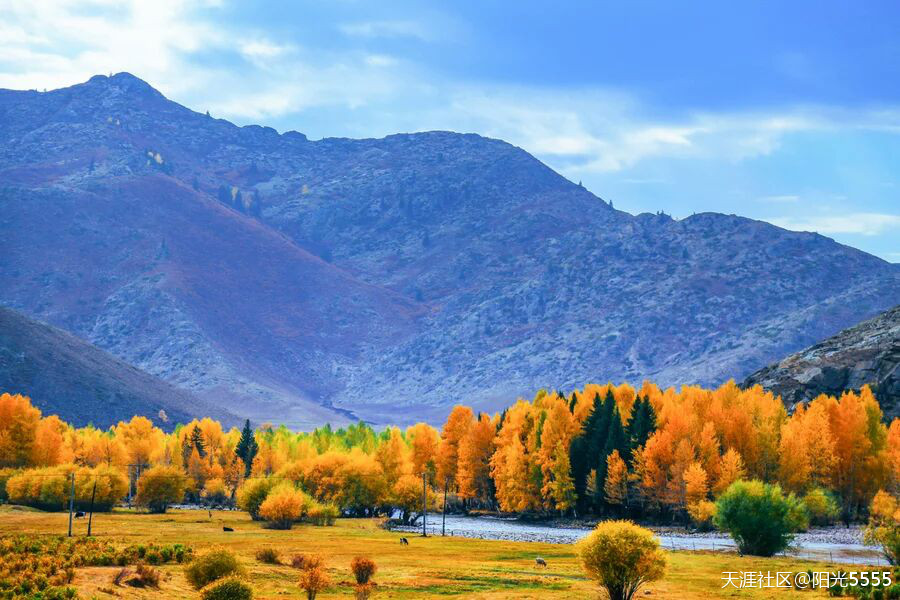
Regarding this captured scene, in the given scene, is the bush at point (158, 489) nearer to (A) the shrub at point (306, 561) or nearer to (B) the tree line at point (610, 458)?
(B) the tree line at point (610, 458)

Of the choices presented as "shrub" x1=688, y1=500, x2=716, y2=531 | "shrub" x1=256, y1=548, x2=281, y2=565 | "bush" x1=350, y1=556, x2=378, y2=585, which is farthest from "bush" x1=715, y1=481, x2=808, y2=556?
"shrub" x1=256, y1=548, x2=281, y2=565

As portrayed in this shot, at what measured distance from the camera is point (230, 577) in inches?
2397

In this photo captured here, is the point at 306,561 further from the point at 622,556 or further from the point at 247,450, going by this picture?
the point at 247,450

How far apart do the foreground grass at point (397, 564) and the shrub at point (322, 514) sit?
91.5 inches

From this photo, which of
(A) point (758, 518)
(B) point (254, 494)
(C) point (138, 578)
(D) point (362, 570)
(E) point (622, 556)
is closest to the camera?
(E) point (622, 556)

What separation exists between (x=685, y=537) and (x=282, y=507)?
4964cm

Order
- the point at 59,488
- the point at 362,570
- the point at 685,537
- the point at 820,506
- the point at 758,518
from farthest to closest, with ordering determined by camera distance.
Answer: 1. the point at 59,488
2. the point at 820,506
3. the point at 685,537
4. the point at 758,518
5. the point at 362,570

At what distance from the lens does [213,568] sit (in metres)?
66.1

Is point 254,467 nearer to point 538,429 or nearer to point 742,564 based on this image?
point 538,429

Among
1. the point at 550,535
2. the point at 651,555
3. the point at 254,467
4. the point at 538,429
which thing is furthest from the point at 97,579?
the point at 254,467

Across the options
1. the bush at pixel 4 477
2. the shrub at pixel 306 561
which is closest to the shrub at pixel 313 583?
the shrub at pixel 306 561

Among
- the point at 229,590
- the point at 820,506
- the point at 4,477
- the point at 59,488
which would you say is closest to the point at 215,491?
the point at 4,477

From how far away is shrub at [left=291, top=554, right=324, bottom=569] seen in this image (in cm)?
7812

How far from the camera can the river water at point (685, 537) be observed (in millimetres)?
92875
